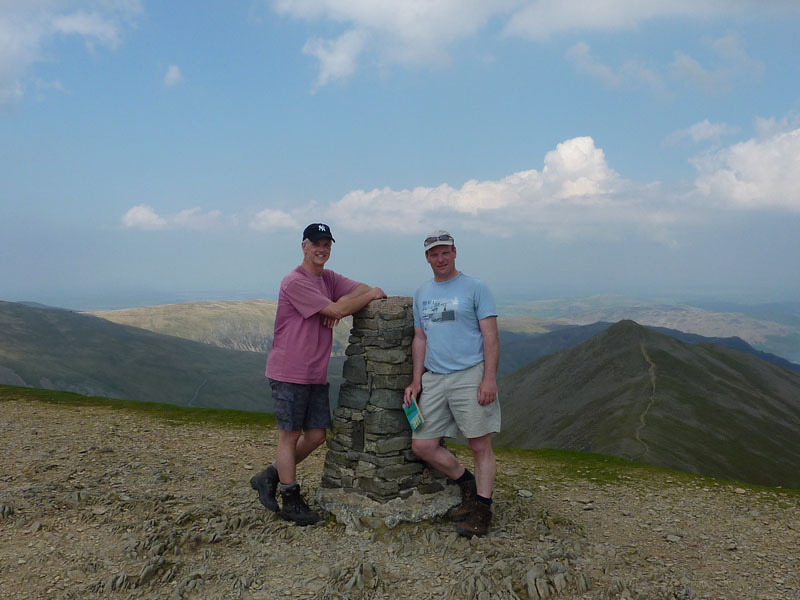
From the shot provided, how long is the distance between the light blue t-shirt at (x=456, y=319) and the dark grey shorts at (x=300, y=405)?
7.64 ft

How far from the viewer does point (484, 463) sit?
9.59m

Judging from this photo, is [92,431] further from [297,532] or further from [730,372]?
[730,372]

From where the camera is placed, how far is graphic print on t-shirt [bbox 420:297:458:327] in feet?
30.1

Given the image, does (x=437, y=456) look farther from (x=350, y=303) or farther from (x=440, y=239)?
(x=440, y=239)

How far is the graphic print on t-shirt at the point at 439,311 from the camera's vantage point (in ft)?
30.1

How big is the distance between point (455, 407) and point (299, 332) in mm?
3114

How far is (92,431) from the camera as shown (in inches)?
748

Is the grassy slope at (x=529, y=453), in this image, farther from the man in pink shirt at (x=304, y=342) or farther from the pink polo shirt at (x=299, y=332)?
the pink polo shirt at (x=299, y=332)

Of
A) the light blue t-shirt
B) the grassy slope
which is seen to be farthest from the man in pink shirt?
the grassy slope

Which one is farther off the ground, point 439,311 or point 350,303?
point 350,303

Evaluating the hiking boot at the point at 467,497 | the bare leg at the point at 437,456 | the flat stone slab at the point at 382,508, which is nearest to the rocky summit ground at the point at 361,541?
the flat stone slab at the point at 382,508

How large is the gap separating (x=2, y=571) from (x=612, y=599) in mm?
10254

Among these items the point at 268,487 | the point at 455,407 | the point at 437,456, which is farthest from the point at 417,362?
the point at 268,487

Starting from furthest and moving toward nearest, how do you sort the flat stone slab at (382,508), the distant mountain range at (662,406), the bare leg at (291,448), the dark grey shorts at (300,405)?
the distant mountain range at (662,406) → the flat stone slab at (382,508) → the bare leg at (291,448) → the dark grey shorts at (300,405)
